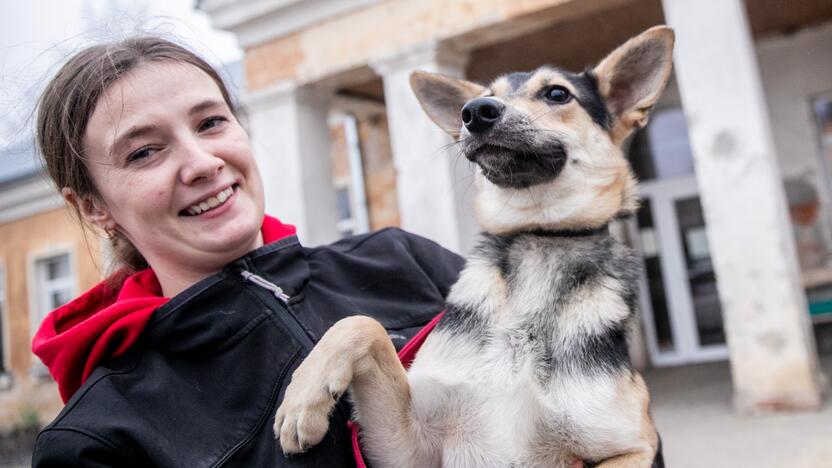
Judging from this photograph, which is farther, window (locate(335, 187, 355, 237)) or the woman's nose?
window (locate(335, 187, 355, 237))

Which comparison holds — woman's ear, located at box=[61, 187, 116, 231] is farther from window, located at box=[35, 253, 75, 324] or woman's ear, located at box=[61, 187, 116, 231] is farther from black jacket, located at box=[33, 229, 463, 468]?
window, located at box=[35, 253, 75, 324]

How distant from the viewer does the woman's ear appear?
192cm

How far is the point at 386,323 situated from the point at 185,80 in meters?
0.90

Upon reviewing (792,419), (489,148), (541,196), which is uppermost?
(489,148)

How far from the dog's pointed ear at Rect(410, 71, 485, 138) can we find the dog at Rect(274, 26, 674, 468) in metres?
0.21

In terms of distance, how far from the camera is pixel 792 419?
5.76 m

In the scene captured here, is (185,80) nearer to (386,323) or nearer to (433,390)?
(386,323)

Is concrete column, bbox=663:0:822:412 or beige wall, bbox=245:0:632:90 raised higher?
beige wall, bbox=245:0:632:90

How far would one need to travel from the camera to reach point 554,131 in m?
2.29

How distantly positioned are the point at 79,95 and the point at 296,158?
243 inches

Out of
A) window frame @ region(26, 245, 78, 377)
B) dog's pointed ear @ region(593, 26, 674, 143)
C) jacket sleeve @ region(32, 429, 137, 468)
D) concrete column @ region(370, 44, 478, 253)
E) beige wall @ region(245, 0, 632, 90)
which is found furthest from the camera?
window frame @ region(26, 245, 78, 377)

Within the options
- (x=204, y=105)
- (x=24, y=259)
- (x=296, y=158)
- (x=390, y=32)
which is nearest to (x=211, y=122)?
(x=204, y=105)

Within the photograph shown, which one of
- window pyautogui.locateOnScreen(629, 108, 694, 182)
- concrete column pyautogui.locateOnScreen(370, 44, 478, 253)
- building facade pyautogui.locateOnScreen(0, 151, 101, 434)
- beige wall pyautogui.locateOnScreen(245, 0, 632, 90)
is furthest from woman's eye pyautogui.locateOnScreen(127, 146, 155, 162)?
building facade pyautogui.locateOnScreen(0, 151, 101, 434)

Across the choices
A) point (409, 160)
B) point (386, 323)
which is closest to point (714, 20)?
point (409, 160)
